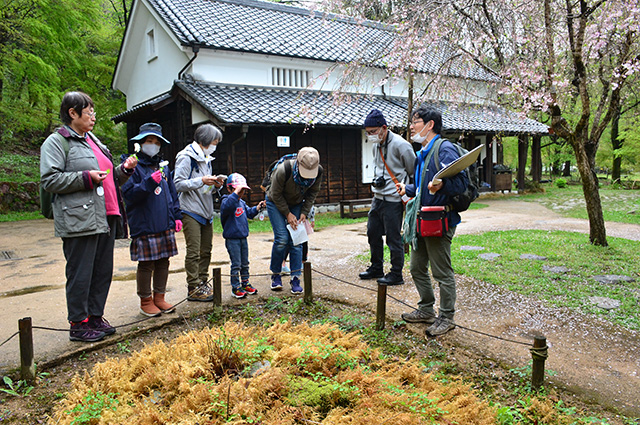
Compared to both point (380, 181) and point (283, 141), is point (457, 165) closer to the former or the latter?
point (380, 181)

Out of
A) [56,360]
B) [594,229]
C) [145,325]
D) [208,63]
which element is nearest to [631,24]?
[594,229]

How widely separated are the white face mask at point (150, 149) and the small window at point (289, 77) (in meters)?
11.2

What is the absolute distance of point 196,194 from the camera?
515cm

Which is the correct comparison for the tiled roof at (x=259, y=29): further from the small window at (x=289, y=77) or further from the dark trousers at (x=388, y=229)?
the dark trousers at (x=388, y=229)

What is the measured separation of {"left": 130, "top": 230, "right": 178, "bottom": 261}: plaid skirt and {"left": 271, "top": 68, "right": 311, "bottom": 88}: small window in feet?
37.8

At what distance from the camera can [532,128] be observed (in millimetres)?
20719

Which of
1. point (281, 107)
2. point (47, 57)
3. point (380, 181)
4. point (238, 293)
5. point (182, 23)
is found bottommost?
point (238, 293)

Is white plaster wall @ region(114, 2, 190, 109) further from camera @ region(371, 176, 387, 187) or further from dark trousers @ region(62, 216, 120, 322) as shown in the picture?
dark trousers @ region(62, 216, 120, 322)

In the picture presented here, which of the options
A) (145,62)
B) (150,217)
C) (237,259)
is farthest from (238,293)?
(145,62)

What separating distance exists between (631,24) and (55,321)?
27.6ft

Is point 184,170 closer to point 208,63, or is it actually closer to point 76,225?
point 76,225

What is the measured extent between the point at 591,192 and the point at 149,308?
718 cm

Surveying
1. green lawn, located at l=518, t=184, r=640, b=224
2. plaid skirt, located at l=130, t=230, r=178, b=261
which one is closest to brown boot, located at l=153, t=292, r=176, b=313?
plaid skirt, located at l=130, t=230, r=178, b=261

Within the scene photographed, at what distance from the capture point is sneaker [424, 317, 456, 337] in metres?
4.05
